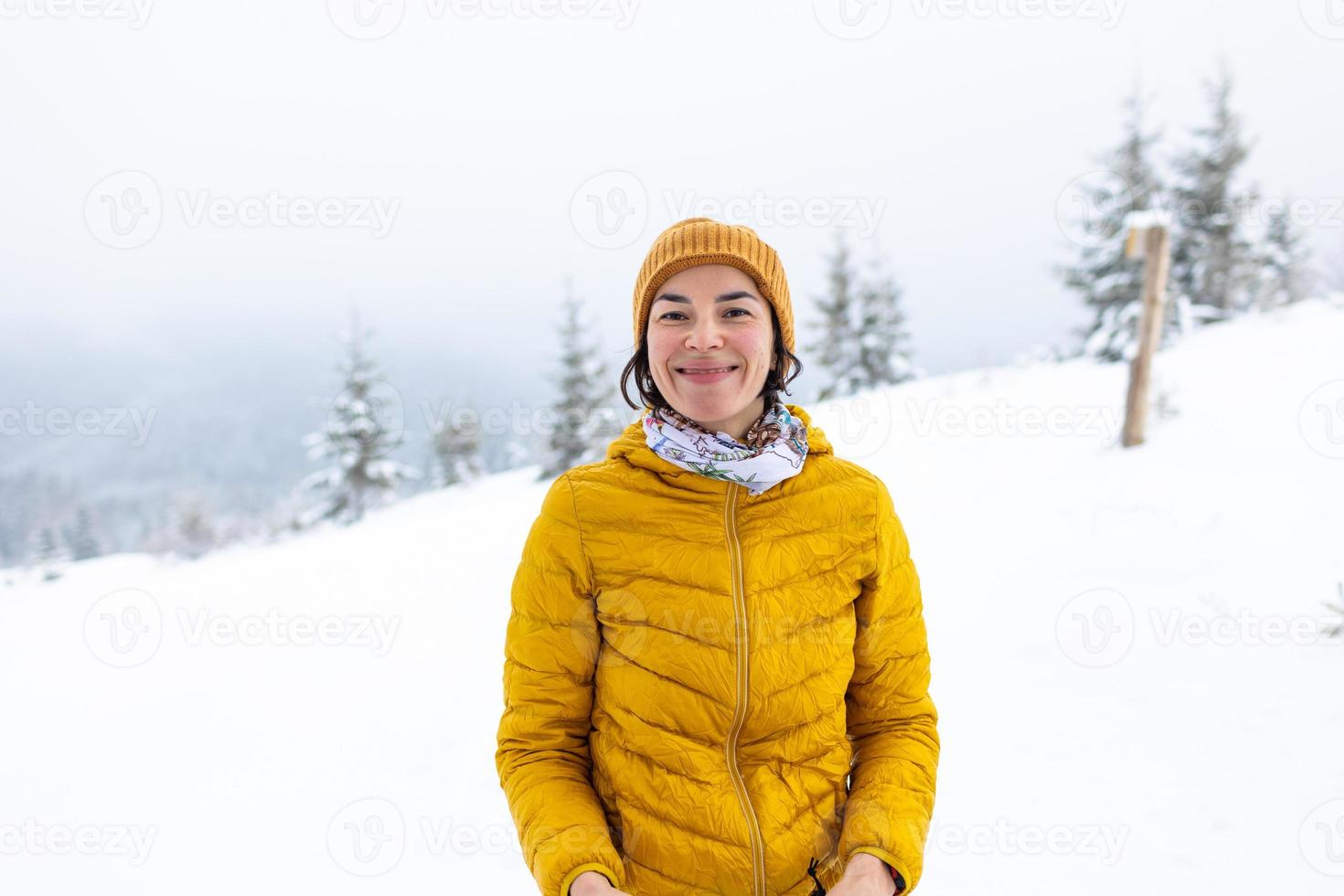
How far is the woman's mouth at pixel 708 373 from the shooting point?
1519 mm

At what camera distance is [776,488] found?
1615mm

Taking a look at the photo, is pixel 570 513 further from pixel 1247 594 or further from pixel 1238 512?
pixel 1238 512

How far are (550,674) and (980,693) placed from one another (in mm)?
4313

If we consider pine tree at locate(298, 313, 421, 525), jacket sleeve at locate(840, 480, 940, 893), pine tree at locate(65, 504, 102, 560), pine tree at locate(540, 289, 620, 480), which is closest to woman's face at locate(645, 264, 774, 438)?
jacket sleeve at locate(840, 480, 940, 893)

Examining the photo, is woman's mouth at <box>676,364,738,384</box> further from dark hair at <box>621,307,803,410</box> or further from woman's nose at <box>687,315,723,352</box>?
dark hair at <box>621,307,803,410</box>

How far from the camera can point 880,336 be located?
23031mm

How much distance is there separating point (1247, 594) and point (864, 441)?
6.72m

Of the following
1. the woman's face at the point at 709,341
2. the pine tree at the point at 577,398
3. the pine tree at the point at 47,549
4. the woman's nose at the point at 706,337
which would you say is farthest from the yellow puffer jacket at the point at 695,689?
the pine tree at the point at 47,549

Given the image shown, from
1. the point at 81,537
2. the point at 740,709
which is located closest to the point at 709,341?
the point at 740,709

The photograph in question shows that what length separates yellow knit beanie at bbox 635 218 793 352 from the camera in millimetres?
1577

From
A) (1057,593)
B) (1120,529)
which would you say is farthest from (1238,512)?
(1057,593)

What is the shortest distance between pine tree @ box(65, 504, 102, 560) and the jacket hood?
52.6 metres

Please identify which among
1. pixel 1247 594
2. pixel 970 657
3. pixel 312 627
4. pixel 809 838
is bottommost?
pixel 312 627

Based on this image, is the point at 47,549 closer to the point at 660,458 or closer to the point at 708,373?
the point at 660,458
